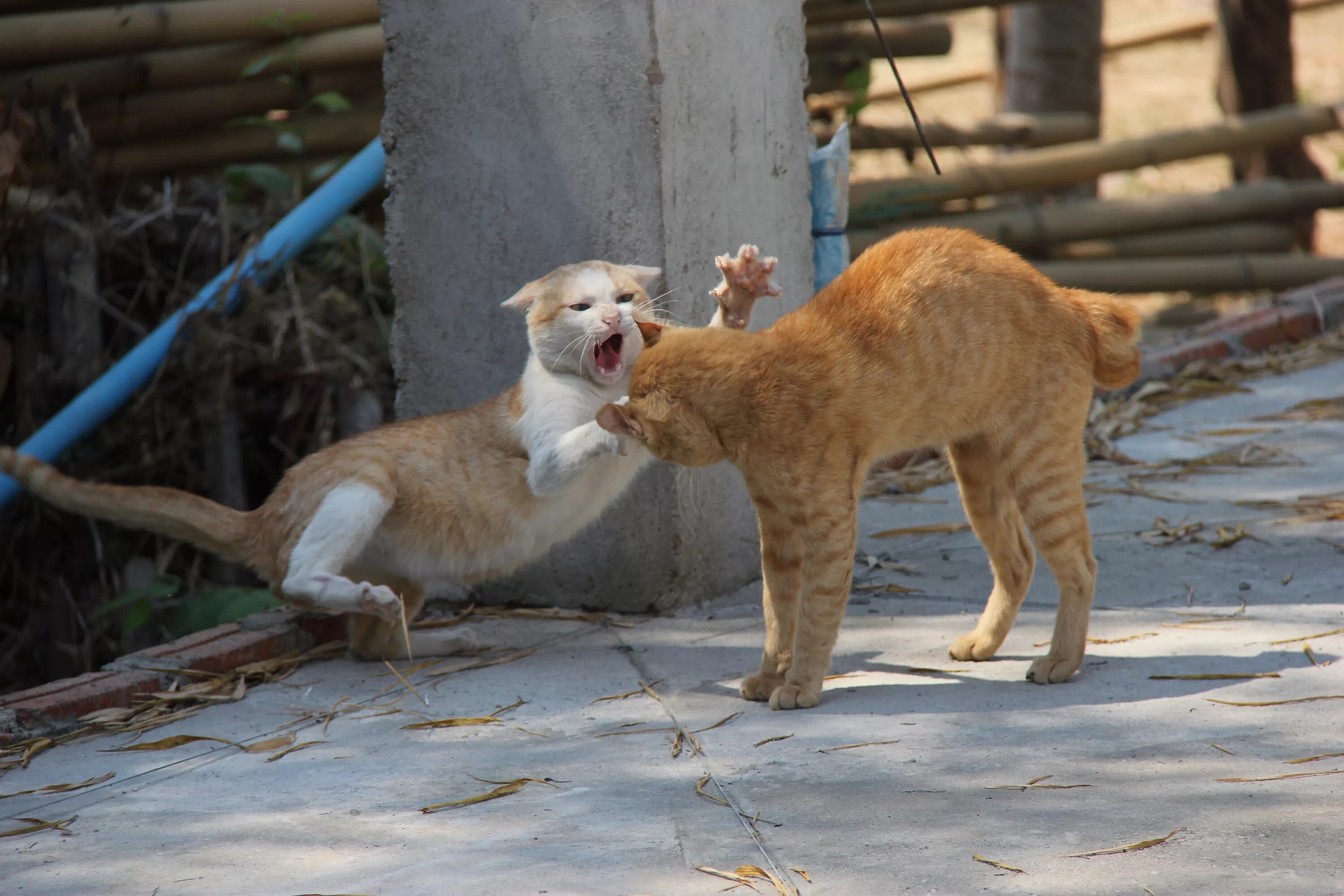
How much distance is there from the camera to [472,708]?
3561mm

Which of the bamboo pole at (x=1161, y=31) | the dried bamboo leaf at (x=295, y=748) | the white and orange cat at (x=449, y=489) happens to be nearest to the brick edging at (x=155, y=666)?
the white and orange cat at (x=449, y=489)

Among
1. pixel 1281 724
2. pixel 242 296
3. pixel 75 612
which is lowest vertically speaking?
pixel 75 612

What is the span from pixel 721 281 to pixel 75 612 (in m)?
3.40

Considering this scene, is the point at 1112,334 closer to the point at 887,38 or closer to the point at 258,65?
the point at 258,65

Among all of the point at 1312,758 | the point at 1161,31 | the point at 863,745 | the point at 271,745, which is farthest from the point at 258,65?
the point at 1161,31

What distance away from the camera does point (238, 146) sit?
23.2 ft

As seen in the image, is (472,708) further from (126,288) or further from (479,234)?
(126,288)

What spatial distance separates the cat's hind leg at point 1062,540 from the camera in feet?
11.2

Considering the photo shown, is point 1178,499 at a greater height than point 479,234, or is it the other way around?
point 479,234

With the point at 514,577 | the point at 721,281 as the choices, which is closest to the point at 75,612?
the point at 514,577

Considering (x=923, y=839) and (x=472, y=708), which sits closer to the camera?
(x=923, y=839)

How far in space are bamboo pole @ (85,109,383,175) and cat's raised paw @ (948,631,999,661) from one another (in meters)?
4.65

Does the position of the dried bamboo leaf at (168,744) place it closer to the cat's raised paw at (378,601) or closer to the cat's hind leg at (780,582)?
the cat's raised paw at (378,601)

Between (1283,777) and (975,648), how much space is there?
3.67ft
